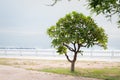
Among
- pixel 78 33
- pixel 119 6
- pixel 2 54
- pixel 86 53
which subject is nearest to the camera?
pixel 119 6

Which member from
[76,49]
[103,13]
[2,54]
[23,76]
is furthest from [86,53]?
[23,76]

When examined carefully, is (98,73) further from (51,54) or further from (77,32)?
(51,54)

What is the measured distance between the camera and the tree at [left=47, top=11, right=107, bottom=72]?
23.1 m

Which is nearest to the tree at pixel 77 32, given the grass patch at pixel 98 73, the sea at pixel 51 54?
the grass patch at pixel 98 73

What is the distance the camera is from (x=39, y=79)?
18.7 meters

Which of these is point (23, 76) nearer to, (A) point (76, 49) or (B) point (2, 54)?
(A) point (76, 49)

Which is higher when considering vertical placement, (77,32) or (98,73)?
(77,32)

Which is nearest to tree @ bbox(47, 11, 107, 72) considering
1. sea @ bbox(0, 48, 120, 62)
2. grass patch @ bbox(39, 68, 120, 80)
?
grass patch @ bbox(39, 68, 120, 80)

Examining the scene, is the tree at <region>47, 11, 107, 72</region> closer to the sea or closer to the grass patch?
the grass patch

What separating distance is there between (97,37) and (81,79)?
4.87 metres

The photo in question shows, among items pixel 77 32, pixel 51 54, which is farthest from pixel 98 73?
pixel 51 54

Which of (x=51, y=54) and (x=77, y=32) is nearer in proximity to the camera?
(x=77, y=32)

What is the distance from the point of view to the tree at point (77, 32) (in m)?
23.1

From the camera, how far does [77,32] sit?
23234 mm
